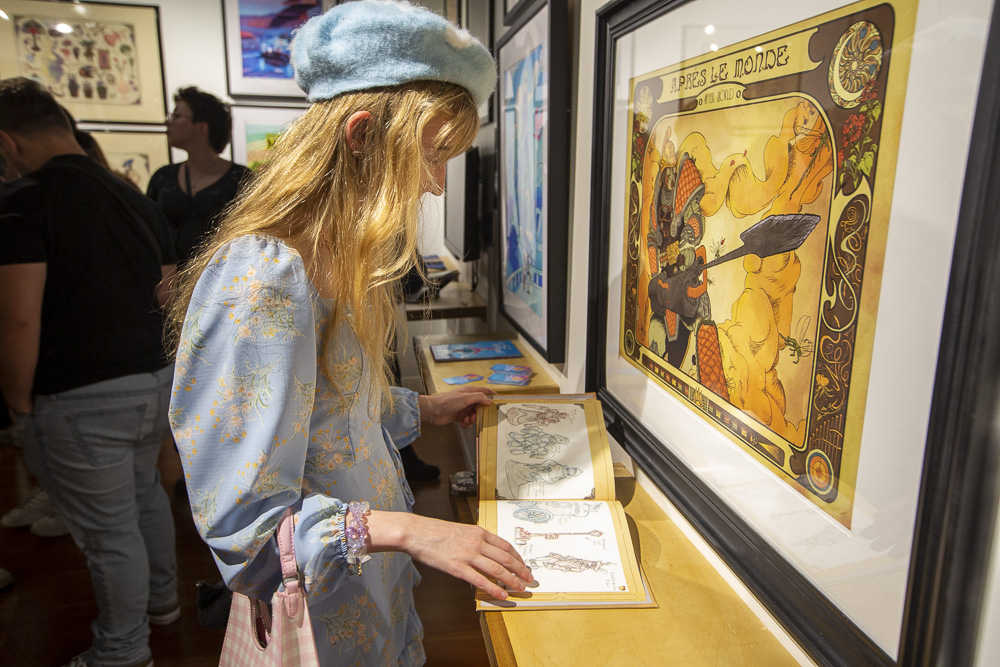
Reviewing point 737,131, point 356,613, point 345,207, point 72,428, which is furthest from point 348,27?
point 72,428

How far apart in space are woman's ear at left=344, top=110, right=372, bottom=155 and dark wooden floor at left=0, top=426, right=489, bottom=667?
1674 mm

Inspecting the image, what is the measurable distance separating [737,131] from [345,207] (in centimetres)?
50

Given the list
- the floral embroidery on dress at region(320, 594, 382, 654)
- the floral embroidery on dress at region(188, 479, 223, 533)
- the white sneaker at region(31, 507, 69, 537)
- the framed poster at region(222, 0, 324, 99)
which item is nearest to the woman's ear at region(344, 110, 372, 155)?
the floral embroidery on dress at region(188, 479, 223, 533)

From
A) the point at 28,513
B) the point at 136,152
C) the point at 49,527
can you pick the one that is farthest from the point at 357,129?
the point at 136,152

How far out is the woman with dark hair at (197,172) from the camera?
8.18ft

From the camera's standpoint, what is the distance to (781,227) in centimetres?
71

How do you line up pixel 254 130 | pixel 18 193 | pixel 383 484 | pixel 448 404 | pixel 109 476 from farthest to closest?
pixel 254 130 → pixel 109 476 → pixel 18 193 → pixel 448 404 → pixel 383 484

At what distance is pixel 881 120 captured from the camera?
1.84 feet

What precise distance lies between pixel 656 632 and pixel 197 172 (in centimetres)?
250

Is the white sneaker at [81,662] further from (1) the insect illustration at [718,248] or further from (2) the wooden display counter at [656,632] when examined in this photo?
(1) the insect illustration at [718,248]

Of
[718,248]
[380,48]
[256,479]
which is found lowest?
Result: [256,479]

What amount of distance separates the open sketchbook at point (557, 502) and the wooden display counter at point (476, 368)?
1.28ft

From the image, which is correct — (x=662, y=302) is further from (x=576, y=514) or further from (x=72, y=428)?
(x=72, y=428)

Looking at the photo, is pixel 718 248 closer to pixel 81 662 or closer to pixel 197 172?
pixel 81 662
